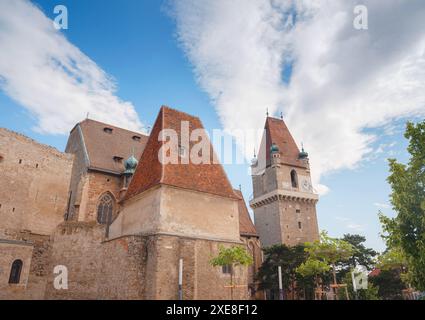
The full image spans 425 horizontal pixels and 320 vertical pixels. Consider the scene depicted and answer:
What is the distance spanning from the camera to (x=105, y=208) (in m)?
23.0

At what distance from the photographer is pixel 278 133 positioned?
4144cm

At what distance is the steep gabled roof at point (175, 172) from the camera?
17016mm

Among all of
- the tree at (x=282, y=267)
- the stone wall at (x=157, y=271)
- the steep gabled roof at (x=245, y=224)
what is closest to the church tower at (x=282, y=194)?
the steep gabled roof at (x=245, y=224)

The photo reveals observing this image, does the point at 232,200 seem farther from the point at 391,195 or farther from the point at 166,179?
the point at 391,195

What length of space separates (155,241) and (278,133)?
29.8 meters

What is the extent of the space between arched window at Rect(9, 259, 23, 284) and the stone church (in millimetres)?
57

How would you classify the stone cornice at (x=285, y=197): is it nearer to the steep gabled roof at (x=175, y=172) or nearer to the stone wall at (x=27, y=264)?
the steep gabled roof at (x=175, y=172)

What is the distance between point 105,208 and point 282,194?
20234 millimetres

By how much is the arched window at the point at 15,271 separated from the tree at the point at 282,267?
1885cm

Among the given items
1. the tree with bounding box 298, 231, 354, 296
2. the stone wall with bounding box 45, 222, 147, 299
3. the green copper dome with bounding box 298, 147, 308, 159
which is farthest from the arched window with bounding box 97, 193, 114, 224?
the green copper dome with bounding box 298, 147, 308, 159

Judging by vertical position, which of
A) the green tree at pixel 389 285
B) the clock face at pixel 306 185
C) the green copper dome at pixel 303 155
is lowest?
the green tree at pixel 389 285

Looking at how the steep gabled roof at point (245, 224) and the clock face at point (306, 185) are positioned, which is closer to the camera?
the steep gabled roof at point (245, 224)

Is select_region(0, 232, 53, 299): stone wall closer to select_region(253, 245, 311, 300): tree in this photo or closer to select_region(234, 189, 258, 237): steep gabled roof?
select_region(234, 189, 258, 237): steep gabled roof
